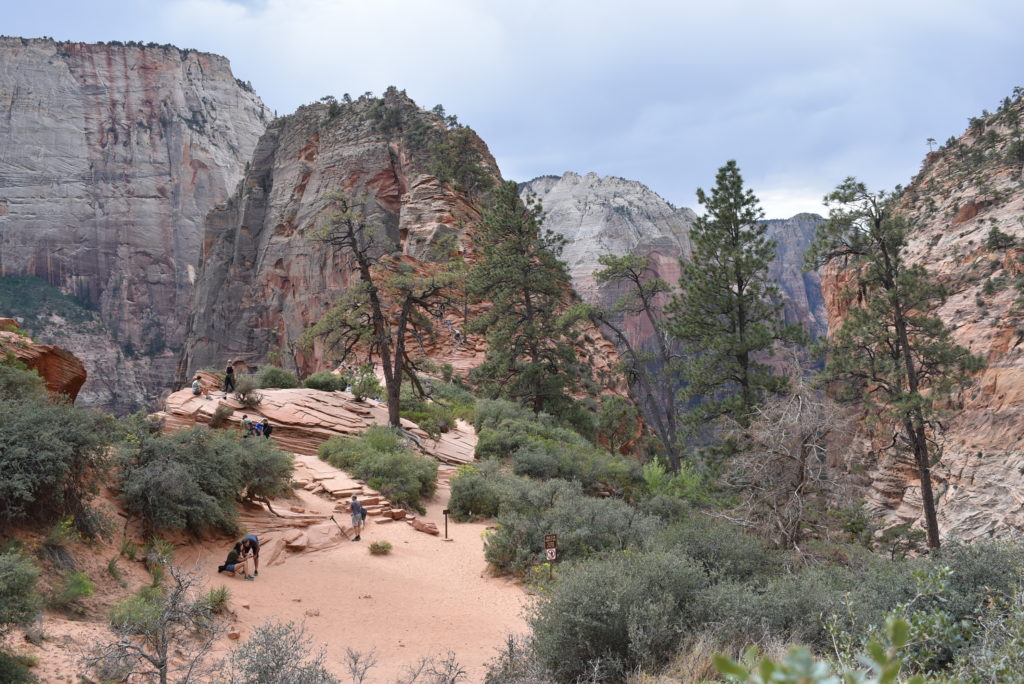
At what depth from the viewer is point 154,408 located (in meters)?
69.2

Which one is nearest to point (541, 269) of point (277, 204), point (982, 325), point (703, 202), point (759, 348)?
point (703, 202)

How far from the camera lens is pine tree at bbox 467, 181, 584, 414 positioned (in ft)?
71.5

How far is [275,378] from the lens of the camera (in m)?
22.9

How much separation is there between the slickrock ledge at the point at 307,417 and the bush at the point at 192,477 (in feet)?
15.5

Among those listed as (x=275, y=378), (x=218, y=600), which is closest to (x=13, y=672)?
(x=218, y=600)

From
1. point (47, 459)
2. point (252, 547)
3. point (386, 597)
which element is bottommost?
point (386, 597)

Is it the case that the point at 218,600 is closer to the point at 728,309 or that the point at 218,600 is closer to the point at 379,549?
the point at 379,549

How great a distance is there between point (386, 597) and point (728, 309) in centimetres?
1168

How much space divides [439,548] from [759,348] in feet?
31.7

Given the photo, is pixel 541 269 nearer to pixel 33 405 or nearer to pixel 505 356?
pixel 505 356

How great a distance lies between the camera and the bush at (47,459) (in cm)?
777

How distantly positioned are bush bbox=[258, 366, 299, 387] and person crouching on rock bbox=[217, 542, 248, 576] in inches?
537

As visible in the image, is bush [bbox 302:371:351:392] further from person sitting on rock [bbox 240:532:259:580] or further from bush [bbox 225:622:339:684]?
bush [bbox 225:622:339:684]

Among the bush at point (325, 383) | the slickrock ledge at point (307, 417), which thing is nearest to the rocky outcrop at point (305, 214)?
the bush at point (325, 383)
